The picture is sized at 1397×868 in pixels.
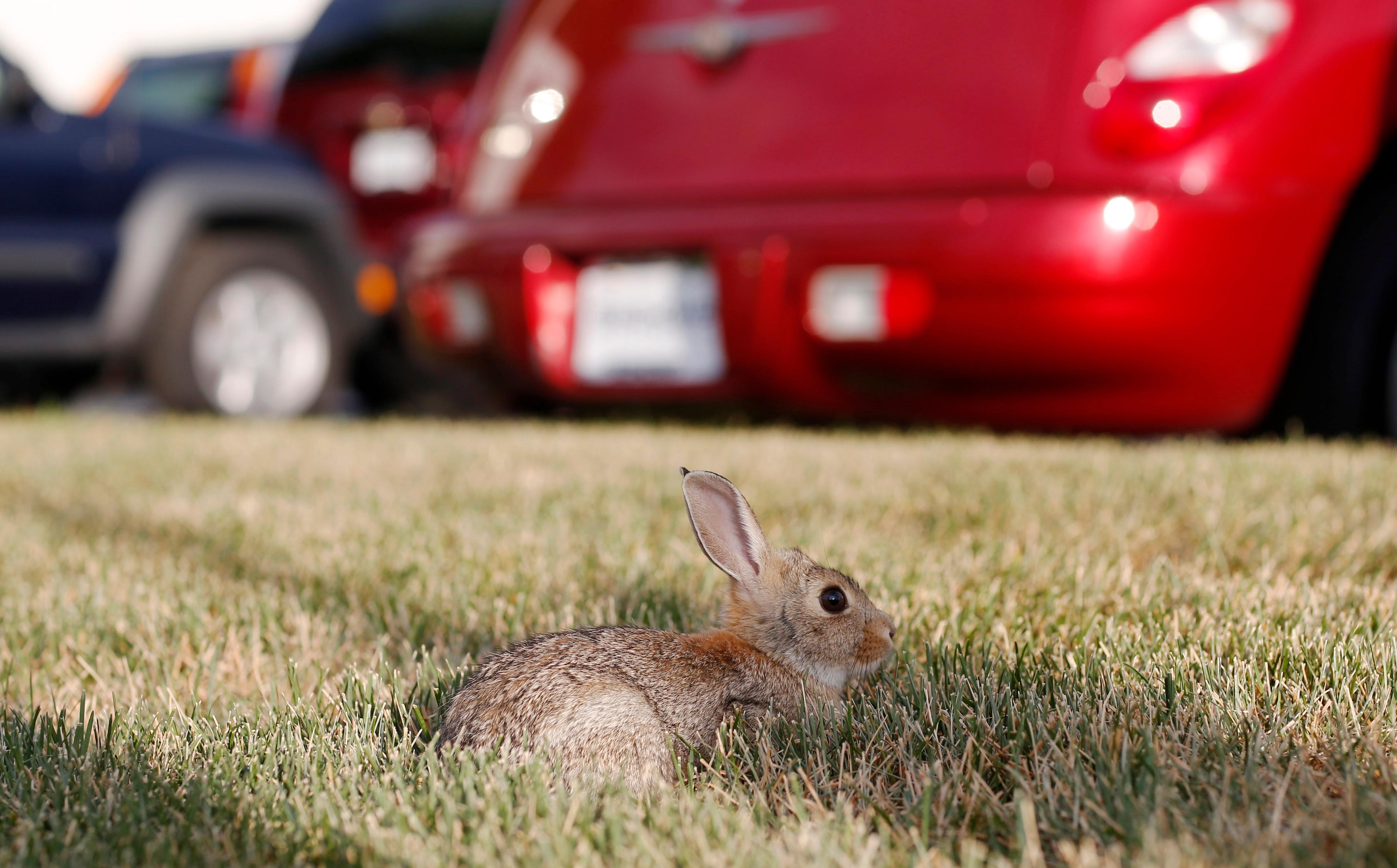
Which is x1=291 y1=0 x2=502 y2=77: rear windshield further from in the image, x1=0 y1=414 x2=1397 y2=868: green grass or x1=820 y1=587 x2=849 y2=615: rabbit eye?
x1=820 y1=587 x2=849 y2=615: rabbit eye

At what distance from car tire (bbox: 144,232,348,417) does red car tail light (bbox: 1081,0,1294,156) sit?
4068 millimetres

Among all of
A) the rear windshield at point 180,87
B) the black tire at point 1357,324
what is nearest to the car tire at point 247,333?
the rear windshield at point 180,87

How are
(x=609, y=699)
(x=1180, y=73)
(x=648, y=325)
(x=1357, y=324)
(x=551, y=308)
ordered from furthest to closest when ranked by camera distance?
(x=551, y=308) → (x=648, y=325) → (x=1357, y=324) → (x=1180, y=73) → (x=609, y=699)

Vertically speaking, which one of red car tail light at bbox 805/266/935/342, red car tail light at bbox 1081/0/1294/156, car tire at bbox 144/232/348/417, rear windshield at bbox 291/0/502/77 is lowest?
car tire at bbox 144/232/348/417

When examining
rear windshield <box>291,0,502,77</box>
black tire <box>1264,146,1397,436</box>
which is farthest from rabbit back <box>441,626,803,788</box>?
rear windshield <box>291,0,502,77</box>

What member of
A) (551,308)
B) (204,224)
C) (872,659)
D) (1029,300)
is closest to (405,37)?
(204,224)

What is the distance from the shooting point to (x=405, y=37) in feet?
22.7

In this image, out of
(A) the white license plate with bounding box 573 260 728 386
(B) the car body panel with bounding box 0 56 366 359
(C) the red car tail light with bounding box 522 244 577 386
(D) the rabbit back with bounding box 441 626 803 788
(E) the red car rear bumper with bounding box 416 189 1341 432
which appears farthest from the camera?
(B) the car body panel with bounding box 0 56 366 359

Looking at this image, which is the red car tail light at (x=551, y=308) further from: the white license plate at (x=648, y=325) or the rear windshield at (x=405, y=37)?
the rear windshield at (x=405, y=37)

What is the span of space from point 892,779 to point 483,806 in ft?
1.71

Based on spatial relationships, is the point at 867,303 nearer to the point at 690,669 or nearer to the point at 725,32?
the point at 725,32

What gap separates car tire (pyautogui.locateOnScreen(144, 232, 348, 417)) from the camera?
6273mm

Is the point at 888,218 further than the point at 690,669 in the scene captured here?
Yes

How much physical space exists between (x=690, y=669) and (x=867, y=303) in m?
2.57
